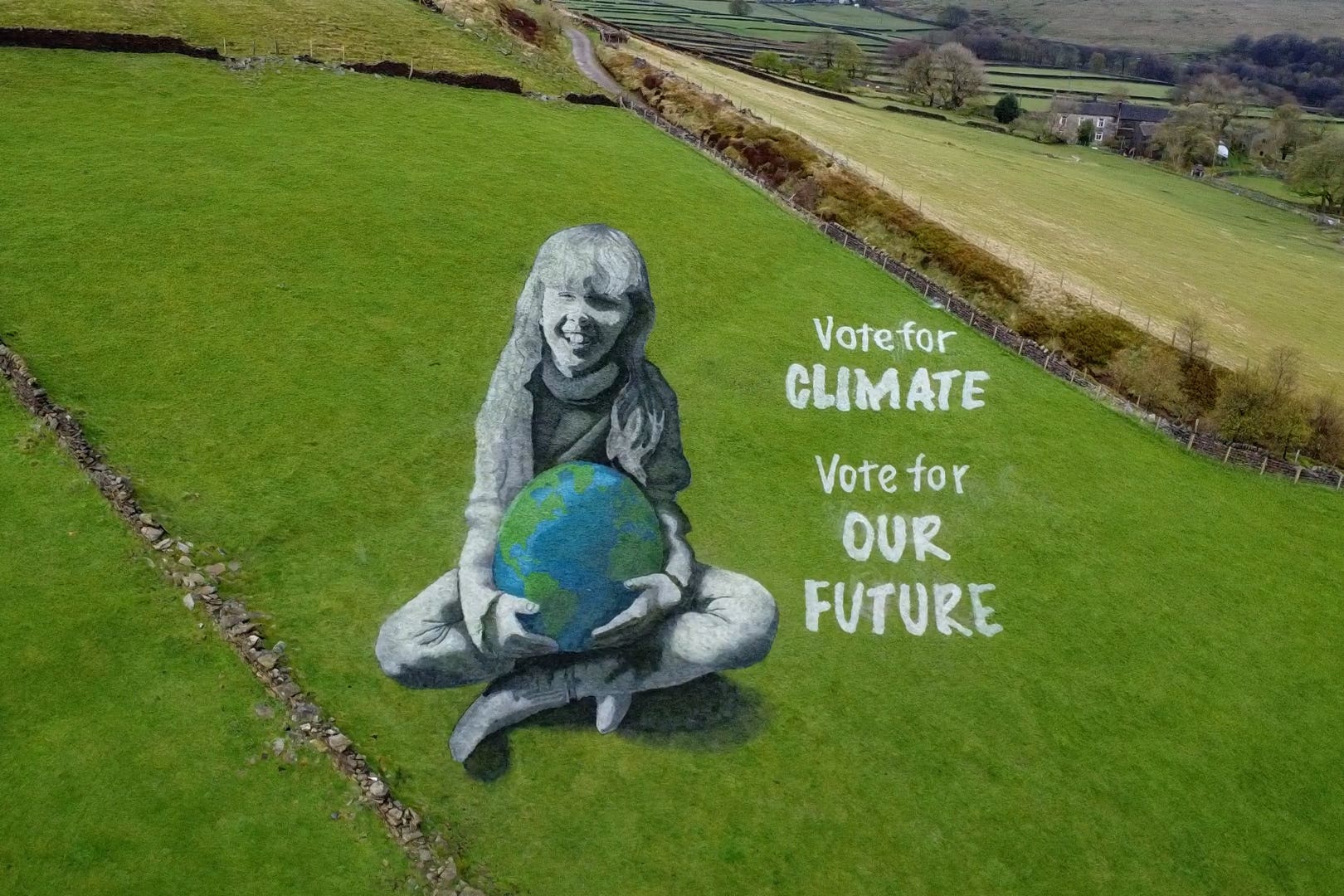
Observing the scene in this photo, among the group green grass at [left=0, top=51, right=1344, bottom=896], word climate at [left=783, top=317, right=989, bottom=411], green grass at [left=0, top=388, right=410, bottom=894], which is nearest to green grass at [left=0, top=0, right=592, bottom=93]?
green grass at [left=0, top=51, right=1344, bottom=896]

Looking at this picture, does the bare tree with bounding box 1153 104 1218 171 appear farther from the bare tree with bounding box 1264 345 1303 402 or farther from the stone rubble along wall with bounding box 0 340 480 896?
the stone rubble along wall with bounding box 0 340 480 896

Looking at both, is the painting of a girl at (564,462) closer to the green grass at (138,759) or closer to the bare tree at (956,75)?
the green grass at (138,759)

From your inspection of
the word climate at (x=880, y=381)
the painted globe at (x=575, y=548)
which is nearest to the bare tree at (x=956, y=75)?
the word climate at (x=880, y=381)

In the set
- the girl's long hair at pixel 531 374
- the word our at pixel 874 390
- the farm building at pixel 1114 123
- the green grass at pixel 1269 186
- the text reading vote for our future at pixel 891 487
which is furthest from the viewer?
the farm building at pixel 1114 123

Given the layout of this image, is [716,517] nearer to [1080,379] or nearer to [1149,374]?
[1080,379]

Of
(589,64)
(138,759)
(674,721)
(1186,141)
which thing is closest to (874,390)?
(674,721)

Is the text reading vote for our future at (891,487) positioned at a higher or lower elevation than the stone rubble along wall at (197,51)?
lower

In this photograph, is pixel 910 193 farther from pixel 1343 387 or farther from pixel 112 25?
pixel 112 25
